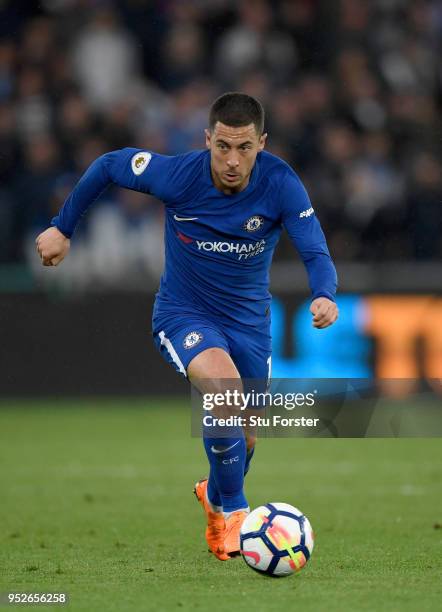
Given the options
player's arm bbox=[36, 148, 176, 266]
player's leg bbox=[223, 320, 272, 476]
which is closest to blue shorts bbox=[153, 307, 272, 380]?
player's leg bbox=[223, 320, 272, 476]

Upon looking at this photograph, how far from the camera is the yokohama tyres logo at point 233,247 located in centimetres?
650

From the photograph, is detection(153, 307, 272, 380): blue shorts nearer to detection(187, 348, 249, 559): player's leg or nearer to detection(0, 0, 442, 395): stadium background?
detection(187, 348, 249, 559): player's leg

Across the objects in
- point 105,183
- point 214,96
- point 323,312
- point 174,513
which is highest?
point 214,96

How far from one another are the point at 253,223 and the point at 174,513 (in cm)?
246

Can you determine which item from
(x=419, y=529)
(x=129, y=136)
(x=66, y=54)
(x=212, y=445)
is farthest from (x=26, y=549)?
(x=66, y=54)

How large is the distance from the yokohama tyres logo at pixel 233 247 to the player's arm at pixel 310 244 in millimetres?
205

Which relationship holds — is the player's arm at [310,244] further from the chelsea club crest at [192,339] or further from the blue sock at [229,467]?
the blue sock at [229,467]

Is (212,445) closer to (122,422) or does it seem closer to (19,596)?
(19,596)

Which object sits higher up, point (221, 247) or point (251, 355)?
point (221, 247)

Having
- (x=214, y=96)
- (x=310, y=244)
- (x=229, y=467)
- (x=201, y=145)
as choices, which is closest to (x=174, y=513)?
(x=229, y=467)

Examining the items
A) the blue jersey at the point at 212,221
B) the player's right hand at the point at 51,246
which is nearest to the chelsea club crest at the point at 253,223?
the blue jersey at the point at 212,221

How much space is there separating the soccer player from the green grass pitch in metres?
→ 0.59

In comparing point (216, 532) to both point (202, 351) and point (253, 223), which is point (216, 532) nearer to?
point (202, 351)

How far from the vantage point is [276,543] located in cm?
562
